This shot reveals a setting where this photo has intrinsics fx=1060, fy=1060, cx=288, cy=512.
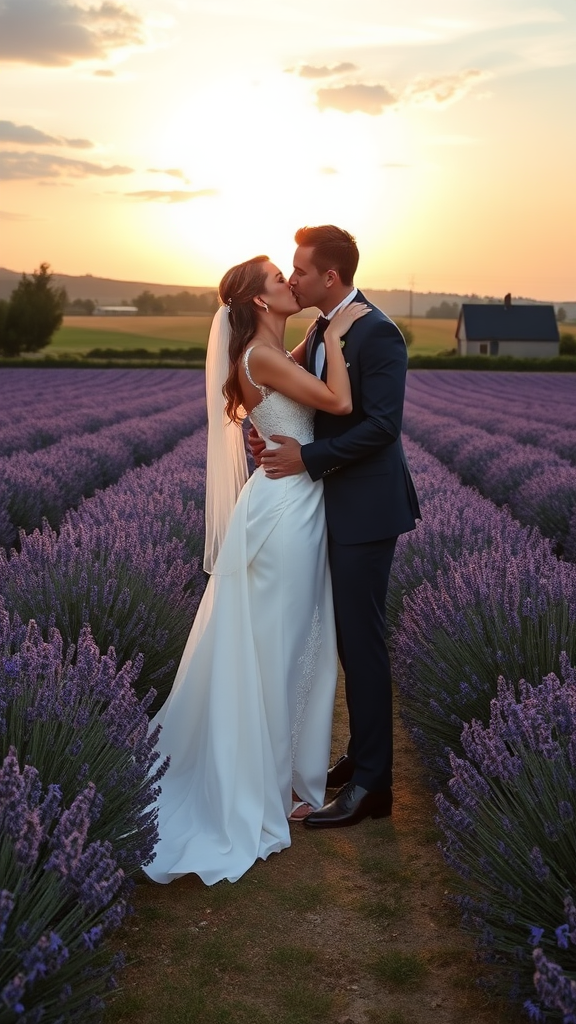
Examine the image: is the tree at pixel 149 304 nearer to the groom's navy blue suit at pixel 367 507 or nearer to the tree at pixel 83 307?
the tree at pixel 83 307

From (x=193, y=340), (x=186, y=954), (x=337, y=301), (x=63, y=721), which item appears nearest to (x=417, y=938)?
(x=186, y=954)

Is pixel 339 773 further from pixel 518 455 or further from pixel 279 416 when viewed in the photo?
pixel 518 455

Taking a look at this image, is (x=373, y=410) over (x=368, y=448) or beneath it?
over

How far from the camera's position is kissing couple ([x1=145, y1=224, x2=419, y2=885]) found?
137 inches

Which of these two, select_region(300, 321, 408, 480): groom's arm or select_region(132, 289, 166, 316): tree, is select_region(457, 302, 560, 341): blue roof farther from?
select_region(300, 321, 408, 480): groom's arm

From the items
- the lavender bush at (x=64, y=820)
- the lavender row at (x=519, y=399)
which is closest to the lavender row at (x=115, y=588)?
the lavender bush at (x=64, y=820)

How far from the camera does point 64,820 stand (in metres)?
2.00

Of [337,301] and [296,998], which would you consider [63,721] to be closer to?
[296,998]

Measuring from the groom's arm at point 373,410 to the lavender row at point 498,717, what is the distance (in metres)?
0.71

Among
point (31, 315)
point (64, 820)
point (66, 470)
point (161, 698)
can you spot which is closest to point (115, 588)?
point (161, 698)

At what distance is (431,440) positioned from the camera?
42.5ft

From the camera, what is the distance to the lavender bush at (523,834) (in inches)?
88.7

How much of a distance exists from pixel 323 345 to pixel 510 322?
69.4 meters

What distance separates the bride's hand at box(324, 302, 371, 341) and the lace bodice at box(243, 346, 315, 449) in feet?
0.87
